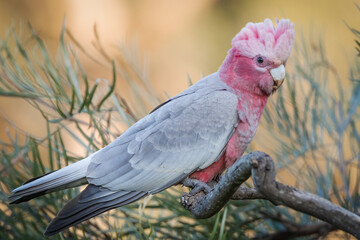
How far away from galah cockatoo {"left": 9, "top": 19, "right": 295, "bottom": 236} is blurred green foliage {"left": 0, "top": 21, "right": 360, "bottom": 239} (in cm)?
5

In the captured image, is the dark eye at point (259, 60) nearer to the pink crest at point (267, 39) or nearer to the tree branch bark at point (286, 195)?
the pink crest at point (267, 39)

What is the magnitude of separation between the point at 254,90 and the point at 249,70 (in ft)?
0.15

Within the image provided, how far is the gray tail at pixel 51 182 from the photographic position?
915 mm

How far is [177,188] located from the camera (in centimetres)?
118

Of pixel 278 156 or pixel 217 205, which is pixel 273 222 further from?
pixel 217 205

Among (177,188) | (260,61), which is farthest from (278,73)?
(177,188)

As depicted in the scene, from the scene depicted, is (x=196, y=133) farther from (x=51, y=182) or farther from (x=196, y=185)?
(x=51, y=182)

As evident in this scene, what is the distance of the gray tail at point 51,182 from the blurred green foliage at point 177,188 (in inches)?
1.5

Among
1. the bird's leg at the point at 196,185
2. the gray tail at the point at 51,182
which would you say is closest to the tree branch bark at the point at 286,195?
the bird's leg at the point at 196,185

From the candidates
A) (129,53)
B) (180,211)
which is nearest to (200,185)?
(180,211)

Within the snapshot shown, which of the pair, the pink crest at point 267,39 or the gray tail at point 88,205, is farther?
the pink crest at point 267,39

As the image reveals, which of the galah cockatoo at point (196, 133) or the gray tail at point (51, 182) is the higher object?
the gray tail at point (51, 182)

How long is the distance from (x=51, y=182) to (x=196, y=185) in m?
0.28

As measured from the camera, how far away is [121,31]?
8.79 ft
